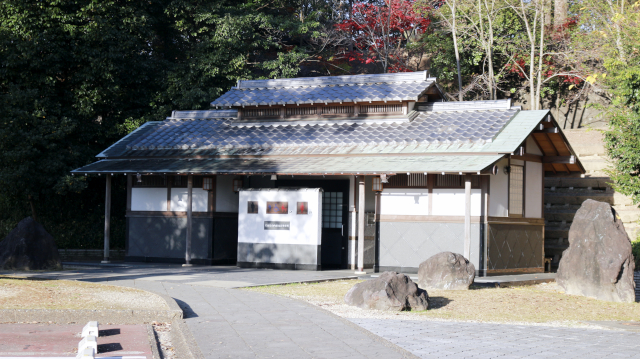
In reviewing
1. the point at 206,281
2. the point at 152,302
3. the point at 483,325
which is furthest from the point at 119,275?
the point at 483,325

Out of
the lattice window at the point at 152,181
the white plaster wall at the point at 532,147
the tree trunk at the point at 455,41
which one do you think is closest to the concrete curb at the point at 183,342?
the lattice window at the point at 152,181

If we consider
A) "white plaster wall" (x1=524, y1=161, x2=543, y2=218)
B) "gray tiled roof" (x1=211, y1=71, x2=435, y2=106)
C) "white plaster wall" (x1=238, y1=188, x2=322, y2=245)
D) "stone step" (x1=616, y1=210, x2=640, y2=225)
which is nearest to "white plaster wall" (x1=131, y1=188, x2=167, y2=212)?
"white plaster wall" (x1=238, y1=188, x2=322, y2=245)

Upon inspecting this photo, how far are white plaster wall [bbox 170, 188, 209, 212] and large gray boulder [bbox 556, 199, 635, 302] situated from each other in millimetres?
9571

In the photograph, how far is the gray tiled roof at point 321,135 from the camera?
52.1 ft

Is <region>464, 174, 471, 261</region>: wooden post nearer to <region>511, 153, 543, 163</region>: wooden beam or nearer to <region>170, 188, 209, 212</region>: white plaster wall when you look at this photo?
<region>511, 153, 543, 163</region>: wooden beam

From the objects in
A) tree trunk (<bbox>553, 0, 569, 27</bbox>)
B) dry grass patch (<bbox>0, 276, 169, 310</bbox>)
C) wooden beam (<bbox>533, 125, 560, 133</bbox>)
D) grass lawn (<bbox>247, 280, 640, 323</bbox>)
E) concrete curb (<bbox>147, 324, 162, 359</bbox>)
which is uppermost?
tree trunk (<bbox>553, 0, 569, 27</bbox>)

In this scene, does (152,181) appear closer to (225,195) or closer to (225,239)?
(225,195)

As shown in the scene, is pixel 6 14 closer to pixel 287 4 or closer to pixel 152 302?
pixel 287 4

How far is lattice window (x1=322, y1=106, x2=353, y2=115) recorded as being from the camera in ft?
59.9

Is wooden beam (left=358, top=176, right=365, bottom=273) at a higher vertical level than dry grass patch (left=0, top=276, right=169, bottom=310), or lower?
higher

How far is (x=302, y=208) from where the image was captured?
53.3 ft

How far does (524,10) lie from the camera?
26.0 meters

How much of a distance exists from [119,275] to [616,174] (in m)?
12.2

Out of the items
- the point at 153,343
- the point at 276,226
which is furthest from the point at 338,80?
the point at 153,343
